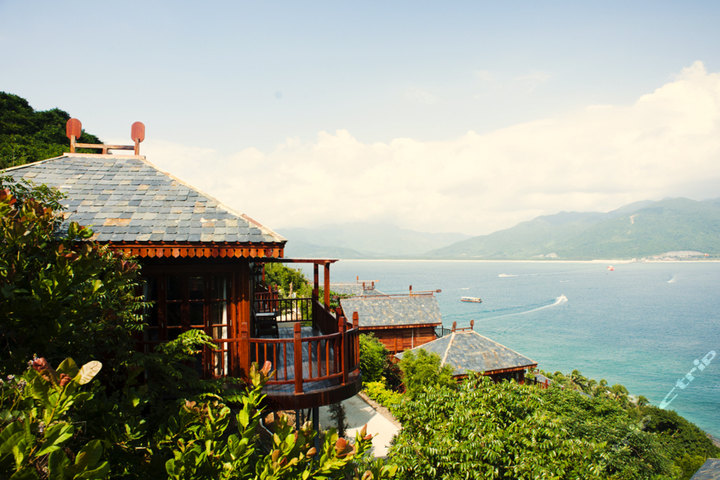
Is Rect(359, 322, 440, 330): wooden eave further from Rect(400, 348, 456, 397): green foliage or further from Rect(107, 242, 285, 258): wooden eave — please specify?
Rect(107, 242, 285, 258): wooden eave

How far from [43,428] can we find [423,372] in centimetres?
1872

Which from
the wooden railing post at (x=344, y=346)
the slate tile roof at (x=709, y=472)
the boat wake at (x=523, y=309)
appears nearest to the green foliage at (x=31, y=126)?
the wooden railing post at (x=344, y=346)

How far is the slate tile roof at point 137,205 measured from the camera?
222 inches

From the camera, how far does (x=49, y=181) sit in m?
6.58

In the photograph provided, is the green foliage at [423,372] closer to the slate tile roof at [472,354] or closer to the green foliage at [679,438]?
the slate tile roof at [472,354]

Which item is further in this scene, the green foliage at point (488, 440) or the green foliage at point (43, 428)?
the green foliage at point (488, 440)

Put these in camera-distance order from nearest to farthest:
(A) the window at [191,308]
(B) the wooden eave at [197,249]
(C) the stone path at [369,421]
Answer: (B) the wooden eave at [197,249] → (A) the window at [191,308] → (C) the stone path at [369,421]

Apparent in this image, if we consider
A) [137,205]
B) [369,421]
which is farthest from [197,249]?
[369,421]

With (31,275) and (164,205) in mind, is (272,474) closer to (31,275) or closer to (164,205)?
(31,275)

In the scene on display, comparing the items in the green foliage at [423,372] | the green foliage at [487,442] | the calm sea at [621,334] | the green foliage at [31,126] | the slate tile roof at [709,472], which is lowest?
the calm sea at [621,334]

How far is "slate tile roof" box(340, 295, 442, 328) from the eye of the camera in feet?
96.7

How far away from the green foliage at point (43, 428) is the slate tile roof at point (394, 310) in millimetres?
26941

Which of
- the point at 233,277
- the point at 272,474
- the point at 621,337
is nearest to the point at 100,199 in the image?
the point at 233,277

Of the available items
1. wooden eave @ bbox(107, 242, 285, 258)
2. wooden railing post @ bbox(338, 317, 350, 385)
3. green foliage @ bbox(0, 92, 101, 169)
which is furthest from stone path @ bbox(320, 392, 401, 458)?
green foliage @ bbox(0, 92, 101, 169)
